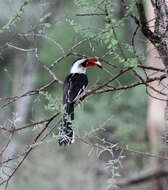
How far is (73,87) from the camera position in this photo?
171 inches

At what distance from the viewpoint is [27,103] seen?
15.3 m

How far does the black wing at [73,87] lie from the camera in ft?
13.6

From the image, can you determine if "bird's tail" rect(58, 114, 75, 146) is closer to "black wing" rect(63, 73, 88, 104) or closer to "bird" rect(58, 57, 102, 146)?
"bird" rect(58, 57, 102, 146)

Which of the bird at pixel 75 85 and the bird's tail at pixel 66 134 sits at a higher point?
the bird at pixel 75 85

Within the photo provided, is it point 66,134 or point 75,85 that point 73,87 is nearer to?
point 75,85

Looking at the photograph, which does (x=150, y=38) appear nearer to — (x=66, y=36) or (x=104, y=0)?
(x=104, y=0)

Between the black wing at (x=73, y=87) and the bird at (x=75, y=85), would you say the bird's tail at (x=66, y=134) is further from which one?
the black wing at (x=73, y=87)

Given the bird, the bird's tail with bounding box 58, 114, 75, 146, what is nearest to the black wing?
the bird

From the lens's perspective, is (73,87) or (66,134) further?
(73,87)

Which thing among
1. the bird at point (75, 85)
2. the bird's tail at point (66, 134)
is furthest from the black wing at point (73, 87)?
the bird's tail at point (66, 134)

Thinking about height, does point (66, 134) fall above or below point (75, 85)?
below

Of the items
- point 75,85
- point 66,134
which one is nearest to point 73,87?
point 75,85

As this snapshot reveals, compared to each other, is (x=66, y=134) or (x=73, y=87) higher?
(x=73, y=87)

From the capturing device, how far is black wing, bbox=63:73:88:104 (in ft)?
13.6
